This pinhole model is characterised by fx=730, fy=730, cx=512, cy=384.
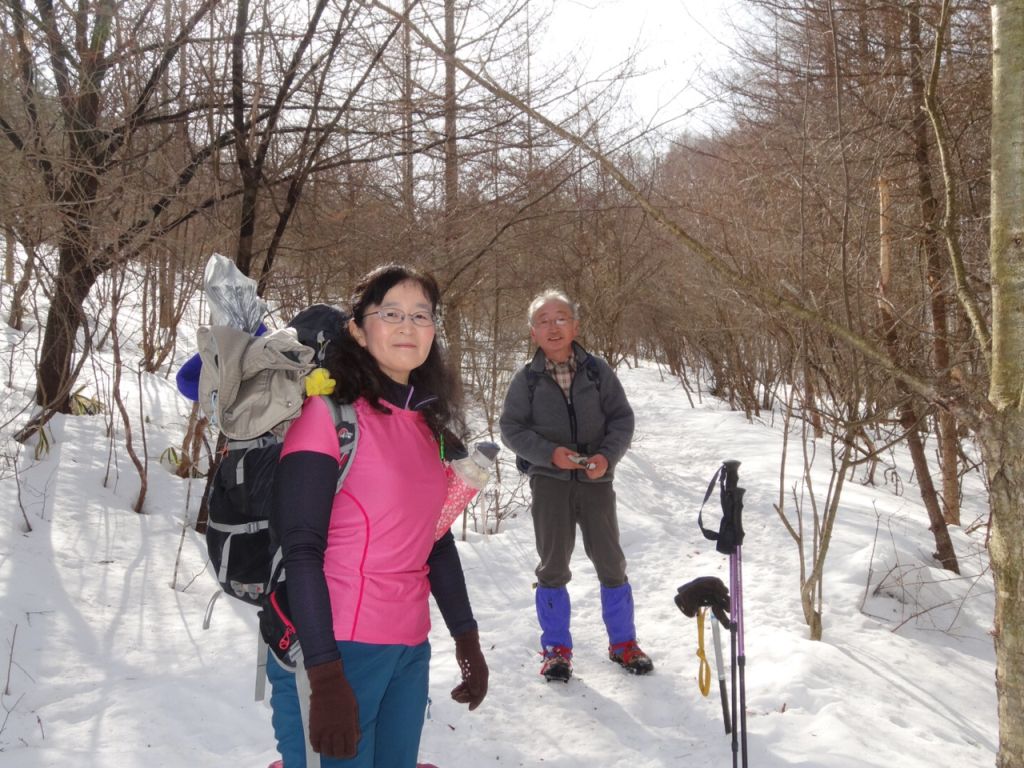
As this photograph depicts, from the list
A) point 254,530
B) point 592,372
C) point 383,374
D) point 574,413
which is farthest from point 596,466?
point 254,530

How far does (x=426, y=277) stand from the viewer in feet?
6.88

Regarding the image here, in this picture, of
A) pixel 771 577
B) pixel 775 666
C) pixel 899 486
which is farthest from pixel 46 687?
pixel 899 486

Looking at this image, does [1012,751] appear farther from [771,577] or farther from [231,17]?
[231,17]

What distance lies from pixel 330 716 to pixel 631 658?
99.9 inches

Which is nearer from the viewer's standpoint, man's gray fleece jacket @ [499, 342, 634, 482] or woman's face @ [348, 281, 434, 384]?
woman's face @ [348, 281, 434, 384]

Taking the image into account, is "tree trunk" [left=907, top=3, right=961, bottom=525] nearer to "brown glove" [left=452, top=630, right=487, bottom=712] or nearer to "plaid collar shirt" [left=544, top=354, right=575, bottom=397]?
"plaid collar shirt" [left=544, top=354, right=575, bottom=397]

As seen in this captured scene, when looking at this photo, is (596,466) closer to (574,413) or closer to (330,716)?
(574,413)

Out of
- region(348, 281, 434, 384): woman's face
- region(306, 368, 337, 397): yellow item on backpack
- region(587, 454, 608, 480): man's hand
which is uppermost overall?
region(348, 281, 434, 384): woman's face

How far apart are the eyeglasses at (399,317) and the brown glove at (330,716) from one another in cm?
87

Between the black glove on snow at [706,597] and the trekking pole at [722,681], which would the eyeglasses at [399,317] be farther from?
the trekking pole at [722,681]

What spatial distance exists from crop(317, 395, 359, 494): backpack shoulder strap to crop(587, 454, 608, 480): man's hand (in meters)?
1.96

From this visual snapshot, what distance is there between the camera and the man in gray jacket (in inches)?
147

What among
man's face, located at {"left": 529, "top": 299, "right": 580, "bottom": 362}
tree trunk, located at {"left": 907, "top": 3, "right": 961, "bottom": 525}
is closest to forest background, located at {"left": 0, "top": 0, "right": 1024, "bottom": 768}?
tree trunk, located at {"left": 907, "top": 3, "right": 961, "bottom": 525}

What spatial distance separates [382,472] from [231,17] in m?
4.28
